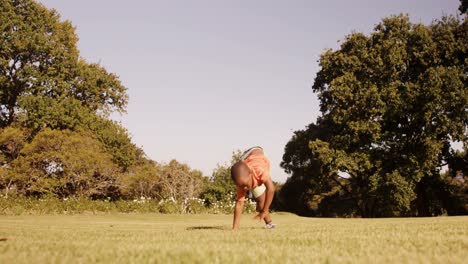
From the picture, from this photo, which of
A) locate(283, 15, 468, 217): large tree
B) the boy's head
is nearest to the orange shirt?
the boy's head

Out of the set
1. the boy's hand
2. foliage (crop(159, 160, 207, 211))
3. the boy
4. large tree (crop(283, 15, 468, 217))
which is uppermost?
large tree (crop(283, 15, 468, 217))

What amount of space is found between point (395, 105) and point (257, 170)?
1013 inches

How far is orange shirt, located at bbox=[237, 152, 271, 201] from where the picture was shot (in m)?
8.12

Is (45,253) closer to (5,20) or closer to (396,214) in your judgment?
(5,20)

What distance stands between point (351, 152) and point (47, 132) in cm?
2455

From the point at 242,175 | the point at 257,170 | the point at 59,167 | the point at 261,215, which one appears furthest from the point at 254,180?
the point at 59,167

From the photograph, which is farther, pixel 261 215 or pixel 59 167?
pixel 59 167

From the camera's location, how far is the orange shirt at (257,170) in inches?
320

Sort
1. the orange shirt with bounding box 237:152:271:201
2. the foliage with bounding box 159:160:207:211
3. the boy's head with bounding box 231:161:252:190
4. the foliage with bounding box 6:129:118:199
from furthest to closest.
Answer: the foliage with bounding box 159:160:207:211 < the foliage with bounding box 6:129:118:199 < the orange shirt with bounding box 237:152:271:201 < the boy's head with bounding box 231:161:252:190

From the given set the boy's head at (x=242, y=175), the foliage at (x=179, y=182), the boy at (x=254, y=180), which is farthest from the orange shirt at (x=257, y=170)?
the foliage at (x=179, y=182)

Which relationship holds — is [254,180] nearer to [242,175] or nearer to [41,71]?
[242,175]

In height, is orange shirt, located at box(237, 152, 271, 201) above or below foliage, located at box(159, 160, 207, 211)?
below

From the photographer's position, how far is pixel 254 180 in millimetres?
8211

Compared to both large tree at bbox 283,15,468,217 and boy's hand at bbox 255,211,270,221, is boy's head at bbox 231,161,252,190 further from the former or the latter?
large tree at bbox 283,15,468,217
